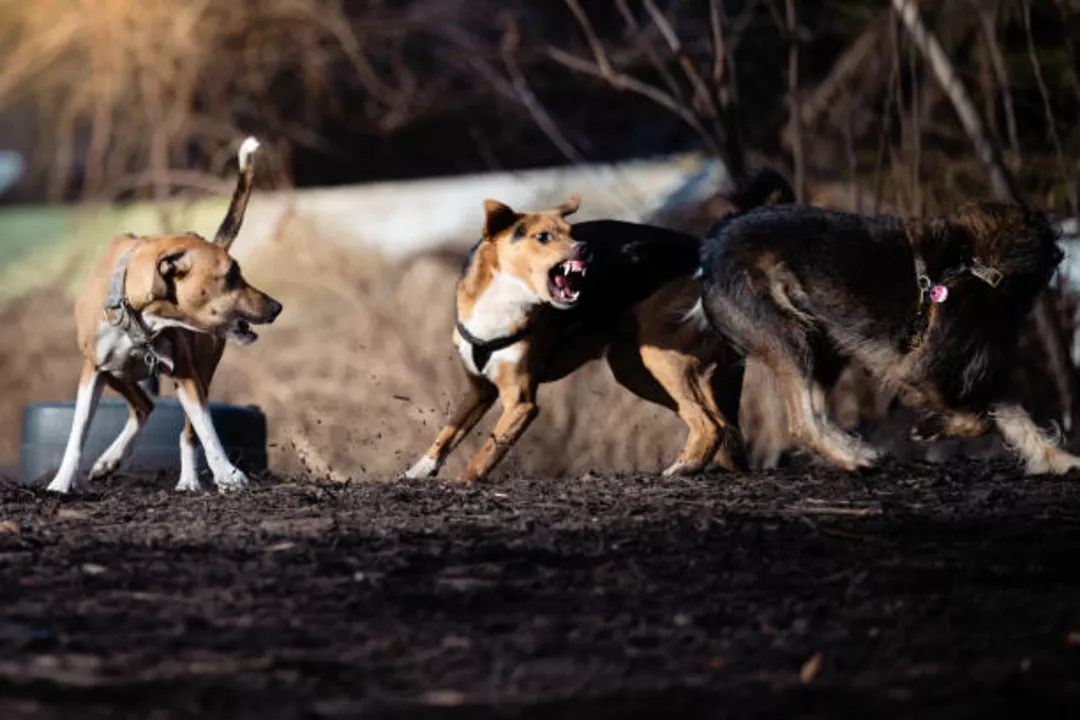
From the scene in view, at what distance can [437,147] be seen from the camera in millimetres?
19422

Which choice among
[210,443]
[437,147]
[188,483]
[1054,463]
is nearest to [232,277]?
[210,443]

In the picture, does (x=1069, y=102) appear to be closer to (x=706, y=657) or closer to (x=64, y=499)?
(x=64, y=499)

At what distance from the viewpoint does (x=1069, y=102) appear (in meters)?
14.0

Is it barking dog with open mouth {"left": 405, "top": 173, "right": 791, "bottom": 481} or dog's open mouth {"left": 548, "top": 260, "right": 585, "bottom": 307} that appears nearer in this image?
dog's open mouth {"left": 548, "top": 260, "right": 585, "bottom": 307}

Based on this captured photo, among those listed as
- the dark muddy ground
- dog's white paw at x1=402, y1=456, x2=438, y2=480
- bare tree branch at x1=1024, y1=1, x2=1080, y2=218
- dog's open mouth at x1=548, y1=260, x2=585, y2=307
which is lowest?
dog's white paw at x1=402, y1=456, x2=438, y2=480

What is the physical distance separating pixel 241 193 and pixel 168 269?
0.70 meters

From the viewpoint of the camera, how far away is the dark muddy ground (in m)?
3.90

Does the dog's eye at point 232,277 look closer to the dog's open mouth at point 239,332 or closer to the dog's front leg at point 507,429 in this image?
the dog's open mouth at point 239,332

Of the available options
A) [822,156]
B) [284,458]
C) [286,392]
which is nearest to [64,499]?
[284,458]

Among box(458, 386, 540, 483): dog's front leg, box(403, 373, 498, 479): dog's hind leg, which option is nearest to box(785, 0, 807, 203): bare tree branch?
box(403, 373, 498, 479): dog's hind leg

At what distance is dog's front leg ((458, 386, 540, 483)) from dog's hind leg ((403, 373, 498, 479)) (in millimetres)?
231

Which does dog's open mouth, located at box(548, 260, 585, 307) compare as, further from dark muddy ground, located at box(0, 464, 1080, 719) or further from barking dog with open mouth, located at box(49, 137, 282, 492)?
dark muddy ground, located at box(0, 464, 1080, 719)

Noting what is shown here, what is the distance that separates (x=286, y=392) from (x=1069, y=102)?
675 centimetres

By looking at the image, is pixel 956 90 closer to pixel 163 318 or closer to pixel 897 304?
pixel 897 304
